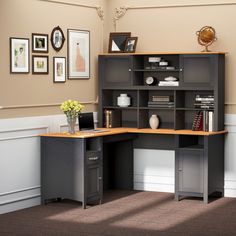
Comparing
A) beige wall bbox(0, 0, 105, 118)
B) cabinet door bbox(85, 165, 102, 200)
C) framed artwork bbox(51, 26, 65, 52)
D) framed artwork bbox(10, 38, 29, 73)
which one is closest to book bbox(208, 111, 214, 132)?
cabinet door bbox(85, 165, 102, 200)

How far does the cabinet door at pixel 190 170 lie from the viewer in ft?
26.7

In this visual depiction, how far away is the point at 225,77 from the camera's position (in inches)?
337

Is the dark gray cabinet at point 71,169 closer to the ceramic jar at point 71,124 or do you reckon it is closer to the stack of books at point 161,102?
the ceramic jar at point 71,124

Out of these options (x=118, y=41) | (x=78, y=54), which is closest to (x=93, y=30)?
Result: (x=118, y=41)

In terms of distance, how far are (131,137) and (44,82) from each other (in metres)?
1.52

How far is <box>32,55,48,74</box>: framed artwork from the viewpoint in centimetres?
790

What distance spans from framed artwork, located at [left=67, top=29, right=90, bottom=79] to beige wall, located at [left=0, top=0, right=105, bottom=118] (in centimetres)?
8

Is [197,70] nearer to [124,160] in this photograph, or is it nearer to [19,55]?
[124,160]

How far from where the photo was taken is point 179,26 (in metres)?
8.86

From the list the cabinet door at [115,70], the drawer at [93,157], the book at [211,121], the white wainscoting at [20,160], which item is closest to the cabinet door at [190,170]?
the book at [211,121]

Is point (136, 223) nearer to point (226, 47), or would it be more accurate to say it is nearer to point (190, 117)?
point (190, 117)

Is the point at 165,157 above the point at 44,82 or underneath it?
underneath

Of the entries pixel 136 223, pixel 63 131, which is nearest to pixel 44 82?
pixel 63 131

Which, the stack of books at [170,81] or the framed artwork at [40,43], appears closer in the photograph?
the framed artwork at [40,43]
